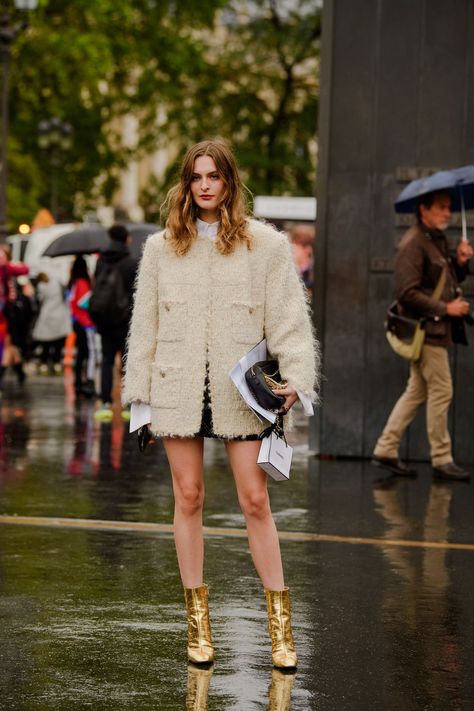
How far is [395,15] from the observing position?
12.9m

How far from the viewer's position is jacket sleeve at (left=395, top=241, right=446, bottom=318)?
11.7m

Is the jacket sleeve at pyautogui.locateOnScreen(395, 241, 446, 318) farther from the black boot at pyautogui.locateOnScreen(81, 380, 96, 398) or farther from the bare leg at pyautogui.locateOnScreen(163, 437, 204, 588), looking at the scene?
the black boot at pyautogui.locateOnScreen(81, 380, 96, 398)

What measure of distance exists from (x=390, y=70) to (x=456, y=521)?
427 centimetres

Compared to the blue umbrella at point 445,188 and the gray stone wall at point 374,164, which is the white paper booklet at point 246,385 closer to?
the blue umbrella at point 445,188

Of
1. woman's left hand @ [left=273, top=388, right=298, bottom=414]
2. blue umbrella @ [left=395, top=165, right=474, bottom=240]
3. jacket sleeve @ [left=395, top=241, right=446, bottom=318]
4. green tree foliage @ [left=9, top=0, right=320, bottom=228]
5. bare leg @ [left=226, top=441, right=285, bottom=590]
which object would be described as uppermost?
green tree foliage @ [left=9, top=0, right=320, bottom=228]

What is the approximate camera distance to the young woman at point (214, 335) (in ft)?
20.2

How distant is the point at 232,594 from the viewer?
24.7 ft

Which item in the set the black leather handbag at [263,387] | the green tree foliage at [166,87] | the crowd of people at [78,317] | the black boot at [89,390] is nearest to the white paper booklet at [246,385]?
the black leather handbag at [263,387]

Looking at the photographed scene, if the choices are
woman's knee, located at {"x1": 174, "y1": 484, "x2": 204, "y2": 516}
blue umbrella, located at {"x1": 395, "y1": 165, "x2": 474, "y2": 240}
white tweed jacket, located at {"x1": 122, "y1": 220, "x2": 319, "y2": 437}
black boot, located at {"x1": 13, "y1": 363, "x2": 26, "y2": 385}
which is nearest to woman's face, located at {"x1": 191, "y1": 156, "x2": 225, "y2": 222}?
white tweed jacket, located at {"x1": 122, "y1": 220, "x2": 319, "y2": 437}

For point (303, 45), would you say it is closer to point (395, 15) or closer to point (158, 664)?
point (395, 15)

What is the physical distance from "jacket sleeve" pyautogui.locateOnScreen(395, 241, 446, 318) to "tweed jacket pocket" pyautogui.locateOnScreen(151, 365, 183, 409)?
572cm

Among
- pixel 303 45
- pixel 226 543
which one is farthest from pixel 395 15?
pixel 303 45

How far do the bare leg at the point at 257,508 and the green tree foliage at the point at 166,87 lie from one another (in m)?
33.8

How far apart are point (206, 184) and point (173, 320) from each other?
0.49 metres
